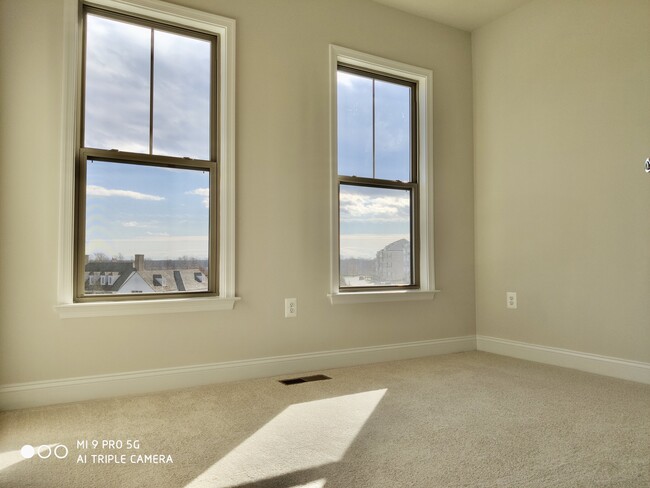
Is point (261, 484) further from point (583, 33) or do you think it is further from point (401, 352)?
point (583, 33)

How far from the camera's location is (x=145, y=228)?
2.73m

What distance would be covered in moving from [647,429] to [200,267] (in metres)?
2.32

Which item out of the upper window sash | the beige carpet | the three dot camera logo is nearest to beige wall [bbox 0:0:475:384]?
the upper window sash

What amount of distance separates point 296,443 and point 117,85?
2083mm

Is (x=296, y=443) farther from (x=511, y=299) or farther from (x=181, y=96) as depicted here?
(x=511, y=299)

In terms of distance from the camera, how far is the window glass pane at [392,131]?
3.59 metres

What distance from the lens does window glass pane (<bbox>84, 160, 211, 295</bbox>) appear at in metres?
2.61

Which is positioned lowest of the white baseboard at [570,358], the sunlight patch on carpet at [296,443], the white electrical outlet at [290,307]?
the sunlight patch on carpet at [296,443]

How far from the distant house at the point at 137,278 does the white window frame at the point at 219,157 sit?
0.09 metres

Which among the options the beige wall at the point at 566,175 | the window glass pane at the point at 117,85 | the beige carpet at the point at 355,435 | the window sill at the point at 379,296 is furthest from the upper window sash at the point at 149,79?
the beige wall at the point at 566,175

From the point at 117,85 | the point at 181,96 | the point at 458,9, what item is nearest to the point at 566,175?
the point at 458,9

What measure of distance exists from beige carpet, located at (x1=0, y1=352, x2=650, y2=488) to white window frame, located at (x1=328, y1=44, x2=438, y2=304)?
0.69 metres

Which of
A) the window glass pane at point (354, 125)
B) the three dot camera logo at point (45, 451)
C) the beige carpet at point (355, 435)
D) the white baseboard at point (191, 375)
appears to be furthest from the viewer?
the window glass pane at point (354, 125)

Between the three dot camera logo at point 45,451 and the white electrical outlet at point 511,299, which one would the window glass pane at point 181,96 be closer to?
the three dot camera logo at point 45,451
